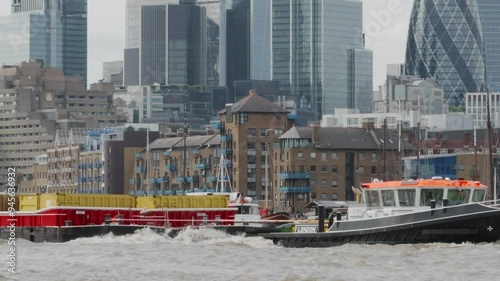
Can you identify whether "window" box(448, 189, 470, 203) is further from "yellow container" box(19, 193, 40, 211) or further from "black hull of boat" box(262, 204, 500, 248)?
"yellow container" box(19, 193, 40, 211)

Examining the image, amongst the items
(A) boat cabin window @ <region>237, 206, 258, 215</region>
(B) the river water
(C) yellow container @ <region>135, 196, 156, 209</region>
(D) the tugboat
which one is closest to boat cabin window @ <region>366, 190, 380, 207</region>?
(D) the tugboat

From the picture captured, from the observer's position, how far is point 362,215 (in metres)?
104

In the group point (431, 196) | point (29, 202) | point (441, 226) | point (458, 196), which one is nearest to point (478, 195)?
point (458, 196)

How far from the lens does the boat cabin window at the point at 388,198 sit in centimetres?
10356

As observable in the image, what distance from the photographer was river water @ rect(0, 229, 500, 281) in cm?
8650

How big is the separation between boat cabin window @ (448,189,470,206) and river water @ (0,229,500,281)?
10.7 ft

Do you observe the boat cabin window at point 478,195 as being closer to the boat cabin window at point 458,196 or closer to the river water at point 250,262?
the boat cabin window at point 458,196

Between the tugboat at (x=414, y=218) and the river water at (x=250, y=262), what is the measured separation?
0.73 m

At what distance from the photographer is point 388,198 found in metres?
104

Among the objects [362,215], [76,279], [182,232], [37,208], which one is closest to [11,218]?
[37,208]

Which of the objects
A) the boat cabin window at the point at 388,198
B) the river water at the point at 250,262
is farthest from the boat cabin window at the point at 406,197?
the river water at the point at 250,262

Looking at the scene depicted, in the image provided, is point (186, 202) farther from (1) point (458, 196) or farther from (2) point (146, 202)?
(1) point (458, 196)

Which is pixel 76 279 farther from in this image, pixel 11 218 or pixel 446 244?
pixel 11 218

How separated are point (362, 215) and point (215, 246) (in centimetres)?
1081
